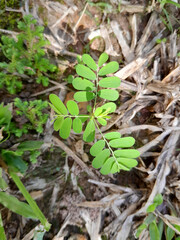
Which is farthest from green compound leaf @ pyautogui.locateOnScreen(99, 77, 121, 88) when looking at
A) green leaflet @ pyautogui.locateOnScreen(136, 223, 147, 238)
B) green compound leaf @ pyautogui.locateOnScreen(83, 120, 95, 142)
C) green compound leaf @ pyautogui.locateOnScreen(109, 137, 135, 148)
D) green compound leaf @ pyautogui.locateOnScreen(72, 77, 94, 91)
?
green leaflet @ pyautogui.locateOnScreen(136, 223, 147, 238)

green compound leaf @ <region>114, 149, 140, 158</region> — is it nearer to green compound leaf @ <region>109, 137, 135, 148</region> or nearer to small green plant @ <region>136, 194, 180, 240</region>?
green compound leaf @ <region>109, 137, 135, 148</region>

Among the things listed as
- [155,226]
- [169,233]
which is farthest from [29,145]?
[169,233]

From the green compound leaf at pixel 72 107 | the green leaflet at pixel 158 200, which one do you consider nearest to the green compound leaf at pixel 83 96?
the green compound leaf at pixel 72 107

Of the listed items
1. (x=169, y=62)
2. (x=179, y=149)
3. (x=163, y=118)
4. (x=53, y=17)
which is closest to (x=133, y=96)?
(x=163, y=118)

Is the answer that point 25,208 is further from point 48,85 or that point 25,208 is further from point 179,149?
point 179,149

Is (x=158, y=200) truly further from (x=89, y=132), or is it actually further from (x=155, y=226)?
(x=89, y=132)

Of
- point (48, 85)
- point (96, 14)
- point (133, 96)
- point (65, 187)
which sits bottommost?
point (65, 187)

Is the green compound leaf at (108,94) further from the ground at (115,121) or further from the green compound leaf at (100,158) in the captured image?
the ground at (115,121)
